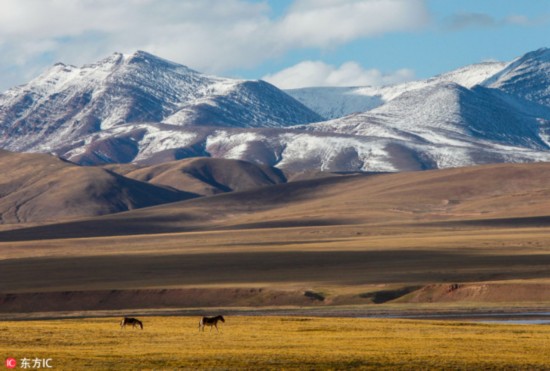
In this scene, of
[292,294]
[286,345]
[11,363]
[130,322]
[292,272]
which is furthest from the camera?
[292,272]

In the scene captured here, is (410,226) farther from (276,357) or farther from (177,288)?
(276,357)

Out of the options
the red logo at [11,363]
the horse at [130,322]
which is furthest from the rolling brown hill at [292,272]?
the red logo at [11,363]

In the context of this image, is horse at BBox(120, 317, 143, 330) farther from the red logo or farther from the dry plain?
the red logo

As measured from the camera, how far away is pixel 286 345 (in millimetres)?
47906

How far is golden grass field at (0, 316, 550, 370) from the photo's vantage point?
134 ft

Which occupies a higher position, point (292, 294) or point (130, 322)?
point (292, 294)

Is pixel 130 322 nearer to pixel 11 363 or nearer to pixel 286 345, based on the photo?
pixel 286 345

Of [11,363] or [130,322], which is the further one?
[130,322]

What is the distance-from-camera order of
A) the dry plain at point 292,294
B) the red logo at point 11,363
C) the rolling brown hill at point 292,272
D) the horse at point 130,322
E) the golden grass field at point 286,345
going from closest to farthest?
the red logo at point 11,363 → the golden grass field at point 286,345 → the dry plain at point 292,294 → the horse at point 130,322 → the rolling brown hill at point 292,272

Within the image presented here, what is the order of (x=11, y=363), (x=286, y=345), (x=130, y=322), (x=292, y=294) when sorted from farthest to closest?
(x=292, y=294)
(x=130, y=322)
(x=286, y=345)
(x=11, y=363)

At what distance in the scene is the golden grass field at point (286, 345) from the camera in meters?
41.0

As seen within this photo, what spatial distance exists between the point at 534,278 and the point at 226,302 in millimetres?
25668

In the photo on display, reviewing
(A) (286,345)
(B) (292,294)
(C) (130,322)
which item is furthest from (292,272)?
(A) (286,345)

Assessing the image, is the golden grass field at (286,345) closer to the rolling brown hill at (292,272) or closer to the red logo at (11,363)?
the red logo at (11,363)
